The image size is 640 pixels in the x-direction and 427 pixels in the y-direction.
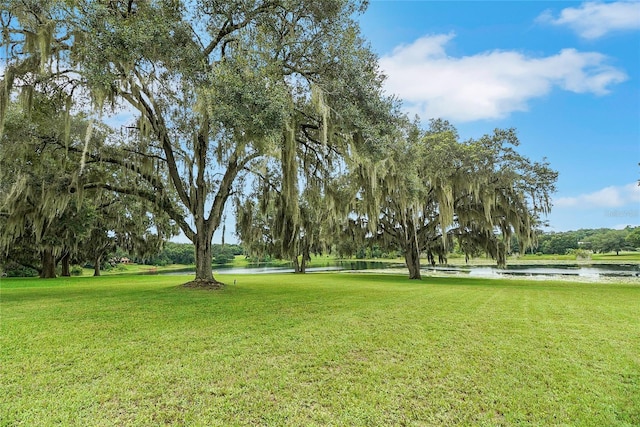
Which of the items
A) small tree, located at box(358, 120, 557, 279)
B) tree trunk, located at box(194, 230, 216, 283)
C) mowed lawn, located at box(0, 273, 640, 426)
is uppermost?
small tree, located at box(358, 120, 557, 279)

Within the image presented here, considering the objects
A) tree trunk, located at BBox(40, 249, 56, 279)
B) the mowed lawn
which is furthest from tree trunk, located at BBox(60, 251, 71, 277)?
the mowed lawn

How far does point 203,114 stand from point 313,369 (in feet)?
21.6

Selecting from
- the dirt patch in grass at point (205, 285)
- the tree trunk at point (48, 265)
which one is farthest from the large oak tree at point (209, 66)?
the tree trunk at point (48, 265)

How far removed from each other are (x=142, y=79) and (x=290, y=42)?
395 centimetres

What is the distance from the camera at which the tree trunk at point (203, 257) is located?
9.93 meters

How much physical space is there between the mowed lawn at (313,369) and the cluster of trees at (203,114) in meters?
4.00

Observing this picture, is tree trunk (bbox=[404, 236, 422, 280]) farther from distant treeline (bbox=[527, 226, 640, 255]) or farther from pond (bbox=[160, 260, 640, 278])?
distant treeline (bbox=[527, 226, 640, 255])

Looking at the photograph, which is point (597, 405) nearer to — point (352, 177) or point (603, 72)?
point (352, 177)

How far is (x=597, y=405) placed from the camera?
278 centimetres

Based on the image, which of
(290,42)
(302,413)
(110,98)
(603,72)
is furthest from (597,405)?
(603,72)

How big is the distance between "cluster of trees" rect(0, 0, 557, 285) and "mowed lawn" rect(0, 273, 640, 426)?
4.00 metres

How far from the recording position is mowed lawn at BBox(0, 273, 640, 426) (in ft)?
8.39

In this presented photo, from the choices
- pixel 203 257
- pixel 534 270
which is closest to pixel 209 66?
pixel 203 257

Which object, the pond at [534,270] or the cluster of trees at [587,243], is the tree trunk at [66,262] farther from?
the cluster of trees at [587,243]
